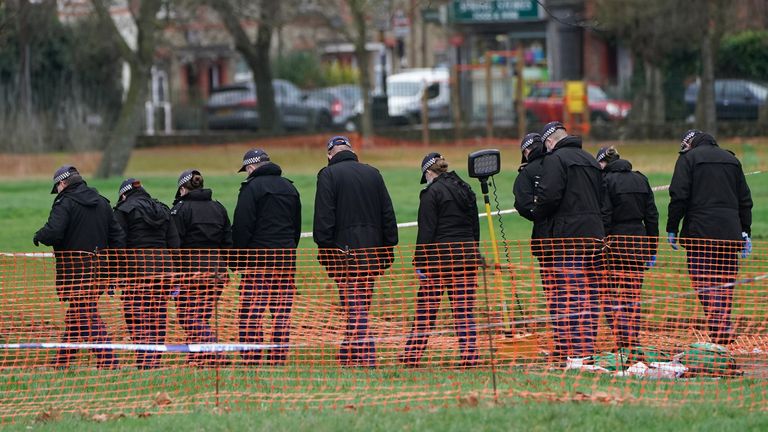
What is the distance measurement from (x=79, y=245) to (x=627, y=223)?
14.4ft

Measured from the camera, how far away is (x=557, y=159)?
10.2 m

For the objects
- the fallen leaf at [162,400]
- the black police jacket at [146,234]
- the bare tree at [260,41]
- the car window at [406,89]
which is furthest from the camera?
the car window at [406,89]

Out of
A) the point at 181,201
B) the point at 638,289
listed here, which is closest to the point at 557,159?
the point at 638,289

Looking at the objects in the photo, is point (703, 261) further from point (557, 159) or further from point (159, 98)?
point (159, 98)

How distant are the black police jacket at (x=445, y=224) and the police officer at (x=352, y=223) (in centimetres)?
31

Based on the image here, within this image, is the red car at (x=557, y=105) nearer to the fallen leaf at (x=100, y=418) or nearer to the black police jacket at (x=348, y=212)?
the black police jacket at (x=348, y=212)

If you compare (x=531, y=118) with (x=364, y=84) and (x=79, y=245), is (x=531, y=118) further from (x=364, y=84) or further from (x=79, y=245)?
(x=79, y=245)

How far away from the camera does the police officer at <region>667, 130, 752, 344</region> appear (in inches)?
415

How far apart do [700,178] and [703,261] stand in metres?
0.67

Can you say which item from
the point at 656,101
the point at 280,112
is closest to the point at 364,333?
the point at 656,101

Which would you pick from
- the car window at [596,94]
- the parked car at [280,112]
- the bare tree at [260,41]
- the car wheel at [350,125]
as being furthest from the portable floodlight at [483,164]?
the parked car at [280,112]

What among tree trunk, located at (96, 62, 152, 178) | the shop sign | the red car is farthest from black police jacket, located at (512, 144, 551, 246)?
the shop sign

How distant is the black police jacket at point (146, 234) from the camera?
1054 cm

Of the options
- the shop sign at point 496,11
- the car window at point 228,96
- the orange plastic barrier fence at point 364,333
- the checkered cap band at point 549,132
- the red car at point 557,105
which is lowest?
the orange plastic barrier fence at point 364,333
